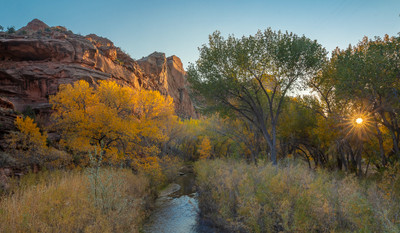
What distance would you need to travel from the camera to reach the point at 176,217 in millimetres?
13727

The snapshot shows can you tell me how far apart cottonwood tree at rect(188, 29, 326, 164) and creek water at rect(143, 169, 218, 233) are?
8266 millimetres

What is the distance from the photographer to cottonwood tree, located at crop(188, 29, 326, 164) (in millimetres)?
16859

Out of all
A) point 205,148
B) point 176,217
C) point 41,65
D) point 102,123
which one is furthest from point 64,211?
point 205,148

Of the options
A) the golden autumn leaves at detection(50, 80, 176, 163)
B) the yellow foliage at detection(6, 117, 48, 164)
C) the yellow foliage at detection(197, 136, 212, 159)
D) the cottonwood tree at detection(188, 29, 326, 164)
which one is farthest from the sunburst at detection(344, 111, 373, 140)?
the yellow foliage at detection(197, 136, 212, 159)

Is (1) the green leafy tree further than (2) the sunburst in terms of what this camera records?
No

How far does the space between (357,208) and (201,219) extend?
9.04 metres

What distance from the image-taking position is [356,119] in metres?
15.4

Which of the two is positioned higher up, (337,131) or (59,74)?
(59,74)

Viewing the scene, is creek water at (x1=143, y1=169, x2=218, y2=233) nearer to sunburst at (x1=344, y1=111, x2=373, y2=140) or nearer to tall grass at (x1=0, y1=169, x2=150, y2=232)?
tall grass at (x1=0, y1=169, x2=150, y2=232)

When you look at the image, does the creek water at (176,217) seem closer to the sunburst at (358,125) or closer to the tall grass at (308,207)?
the tall grass at (308,207)

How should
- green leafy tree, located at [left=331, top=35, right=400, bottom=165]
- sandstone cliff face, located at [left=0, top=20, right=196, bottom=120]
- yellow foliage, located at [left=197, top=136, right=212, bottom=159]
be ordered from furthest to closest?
yellow foliage, located at [left=197, top=136, right=212, bottom=159] < sandstone cliff face, located at [left=0, top=20, right=196, bottom=120] < green leafy tree, located at [left=331, top=35, right=400, bottom=165]

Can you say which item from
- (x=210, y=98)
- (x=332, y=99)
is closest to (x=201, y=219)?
(x=210, y=98)

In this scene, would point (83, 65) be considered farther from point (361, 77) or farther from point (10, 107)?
point (361, 77)

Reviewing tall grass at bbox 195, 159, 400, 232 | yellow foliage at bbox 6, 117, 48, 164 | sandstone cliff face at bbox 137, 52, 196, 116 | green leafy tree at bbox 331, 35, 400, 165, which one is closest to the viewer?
tall grass at bbox 195, 159, 400, 232
